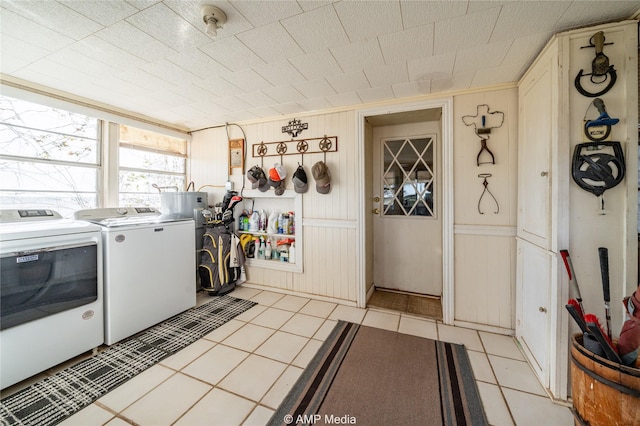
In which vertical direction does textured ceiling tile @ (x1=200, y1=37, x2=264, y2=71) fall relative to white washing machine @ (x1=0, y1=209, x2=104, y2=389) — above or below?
above

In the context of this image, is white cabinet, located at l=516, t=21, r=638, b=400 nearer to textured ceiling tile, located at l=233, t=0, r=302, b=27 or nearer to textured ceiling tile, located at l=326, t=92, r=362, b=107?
textured ceiling tile, located at l=326, t=92, r=362, b=107

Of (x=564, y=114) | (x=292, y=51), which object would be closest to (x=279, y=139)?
(x=292, y=51)

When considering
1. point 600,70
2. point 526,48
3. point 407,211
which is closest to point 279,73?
point 526,48

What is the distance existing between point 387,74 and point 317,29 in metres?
0.79

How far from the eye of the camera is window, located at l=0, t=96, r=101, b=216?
81.4 inches

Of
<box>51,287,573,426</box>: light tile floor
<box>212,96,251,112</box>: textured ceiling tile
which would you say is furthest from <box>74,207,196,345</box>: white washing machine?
<box>212,96,251,112</box>: textured ceiling tile

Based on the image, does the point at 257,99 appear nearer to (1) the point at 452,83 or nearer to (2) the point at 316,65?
(2) the point at 316,65

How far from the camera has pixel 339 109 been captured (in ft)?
8.83

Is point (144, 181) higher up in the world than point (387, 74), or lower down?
lower down

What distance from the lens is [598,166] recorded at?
1.31m

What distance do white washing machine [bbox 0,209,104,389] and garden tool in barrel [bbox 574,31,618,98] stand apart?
11.7 feet

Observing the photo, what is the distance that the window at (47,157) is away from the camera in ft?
6.78

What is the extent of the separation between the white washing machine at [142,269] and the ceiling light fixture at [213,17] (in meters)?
1.72

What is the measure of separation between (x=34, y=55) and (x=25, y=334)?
6.41 ft
